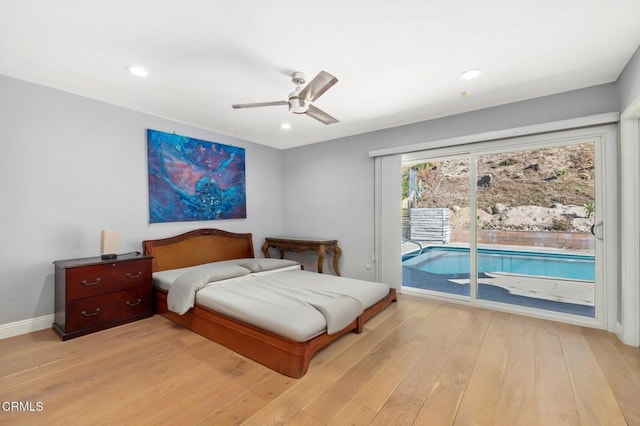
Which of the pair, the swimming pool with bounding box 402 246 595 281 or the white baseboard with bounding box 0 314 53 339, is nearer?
the white baseboard with bounding box 0 314 53 339

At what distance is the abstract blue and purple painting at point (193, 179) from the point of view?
11.8ft

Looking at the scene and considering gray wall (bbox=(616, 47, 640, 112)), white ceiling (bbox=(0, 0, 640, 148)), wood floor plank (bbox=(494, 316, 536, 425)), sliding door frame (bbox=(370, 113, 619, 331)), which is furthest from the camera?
sliding door frame (bbox=(370, 113, 619, 331))

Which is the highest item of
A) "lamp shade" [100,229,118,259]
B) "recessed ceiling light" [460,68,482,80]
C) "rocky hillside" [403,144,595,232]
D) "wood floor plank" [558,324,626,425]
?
"recessed ceiling light" [460,68,482,80]

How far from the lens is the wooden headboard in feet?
11.7

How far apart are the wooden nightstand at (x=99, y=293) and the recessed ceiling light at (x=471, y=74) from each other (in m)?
3.78

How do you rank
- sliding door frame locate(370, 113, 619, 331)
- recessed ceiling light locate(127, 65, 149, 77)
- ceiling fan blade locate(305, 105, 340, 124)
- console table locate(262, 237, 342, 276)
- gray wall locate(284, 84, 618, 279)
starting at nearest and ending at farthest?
recessed ceiling light locate(127, 65, 149, 77), ceiling fan blade locate(305, 105, 340, 124), sliding door frame locate(370, 113, 619, 331), gray wall locate(284, 84, 618, 279), console table locate(262, 237, 342, 276)

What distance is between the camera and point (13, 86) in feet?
8.55

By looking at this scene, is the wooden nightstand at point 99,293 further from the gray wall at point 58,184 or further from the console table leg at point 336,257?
the console table leg at point 336,257

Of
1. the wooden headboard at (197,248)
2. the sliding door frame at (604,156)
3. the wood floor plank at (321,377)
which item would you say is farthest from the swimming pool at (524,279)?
the wooden headboard at (197,248)

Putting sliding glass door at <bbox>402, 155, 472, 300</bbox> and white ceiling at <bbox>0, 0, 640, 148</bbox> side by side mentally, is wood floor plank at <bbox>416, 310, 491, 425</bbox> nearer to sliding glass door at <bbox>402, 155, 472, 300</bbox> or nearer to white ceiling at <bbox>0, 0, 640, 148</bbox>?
sliding glass door at <bbox>402, 155, 472, 300</bbox>

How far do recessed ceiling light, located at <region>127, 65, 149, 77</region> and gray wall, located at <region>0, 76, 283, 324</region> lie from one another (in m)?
1.06

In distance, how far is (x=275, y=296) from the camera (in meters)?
2.64

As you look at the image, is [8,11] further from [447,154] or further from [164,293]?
[447,154]

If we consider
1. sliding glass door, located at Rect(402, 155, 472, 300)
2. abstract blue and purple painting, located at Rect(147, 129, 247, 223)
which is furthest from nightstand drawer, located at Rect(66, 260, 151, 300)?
sliding glass door, located at Rect(402, 155, 472, 300)
